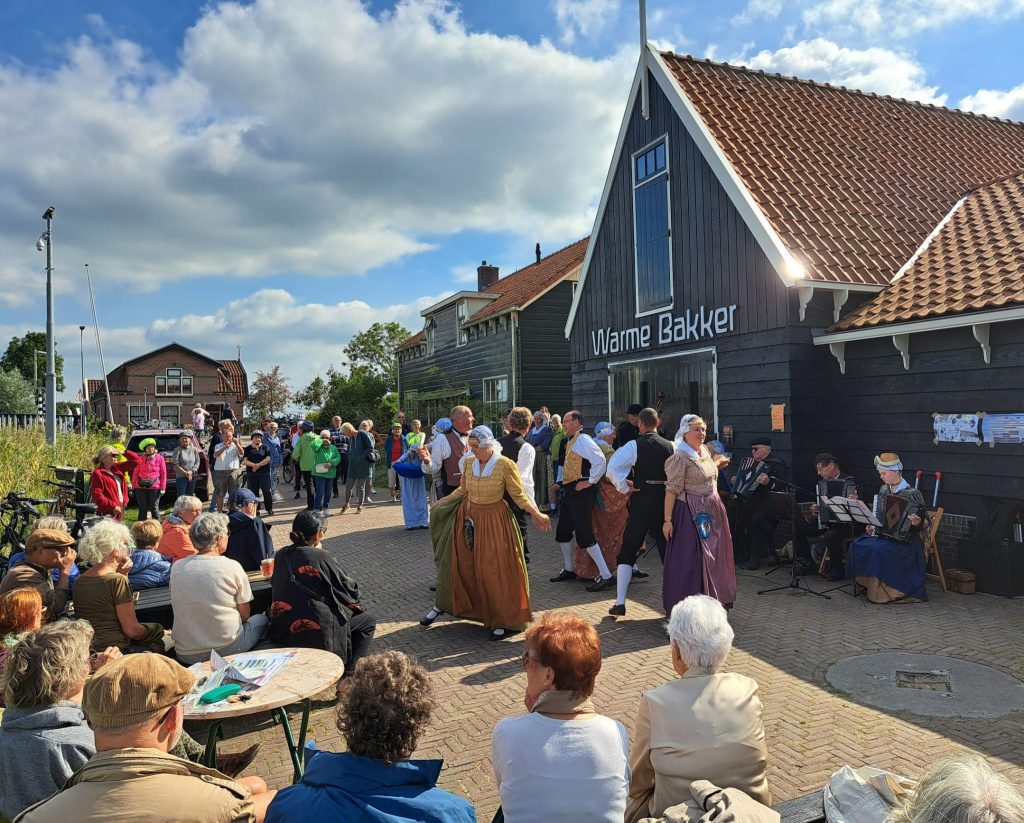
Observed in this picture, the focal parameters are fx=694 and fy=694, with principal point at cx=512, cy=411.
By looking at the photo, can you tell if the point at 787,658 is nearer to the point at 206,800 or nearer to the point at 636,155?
the point at 206,800

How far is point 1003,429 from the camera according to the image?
7.22 metres

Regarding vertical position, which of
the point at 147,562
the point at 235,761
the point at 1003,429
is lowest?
the point at 235,761

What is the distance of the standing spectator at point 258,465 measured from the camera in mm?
13180

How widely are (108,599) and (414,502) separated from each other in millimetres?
7452

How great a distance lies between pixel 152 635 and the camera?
15.1 ft

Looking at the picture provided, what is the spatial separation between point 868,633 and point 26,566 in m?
6.65

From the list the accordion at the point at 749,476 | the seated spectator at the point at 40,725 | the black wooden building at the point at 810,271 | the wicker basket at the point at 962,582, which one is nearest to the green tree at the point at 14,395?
the black wooden building at the point at 810,271

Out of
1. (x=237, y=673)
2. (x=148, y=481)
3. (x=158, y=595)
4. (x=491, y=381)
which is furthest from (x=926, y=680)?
(x=491, y=381)

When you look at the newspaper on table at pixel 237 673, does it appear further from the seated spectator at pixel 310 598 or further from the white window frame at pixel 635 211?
the white window frame at pixel 635 211

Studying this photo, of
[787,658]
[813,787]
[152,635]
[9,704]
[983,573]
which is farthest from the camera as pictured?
[983,573]

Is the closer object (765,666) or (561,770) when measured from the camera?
(561,770)

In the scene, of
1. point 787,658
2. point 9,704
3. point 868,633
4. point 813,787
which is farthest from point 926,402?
point 9,704

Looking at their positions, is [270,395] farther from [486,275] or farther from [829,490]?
[829,490]

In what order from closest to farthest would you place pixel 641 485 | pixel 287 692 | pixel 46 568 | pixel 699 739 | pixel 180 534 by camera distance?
pixel 699 739
pixel 287 692
pixel 46 568
pixel 180 534
pixel 641 485
